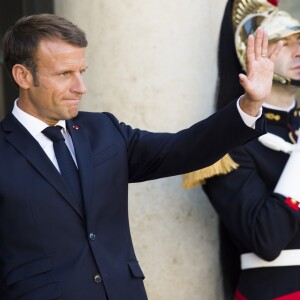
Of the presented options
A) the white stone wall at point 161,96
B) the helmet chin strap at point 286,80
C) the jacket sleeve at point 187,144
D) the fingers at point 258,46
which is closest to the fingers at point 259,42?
the fingers at point 258,46

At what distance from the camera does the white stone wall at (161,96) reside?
391 cm

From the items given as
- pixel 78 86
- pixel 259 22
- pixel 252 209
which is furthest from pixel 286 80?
pixel 78 86

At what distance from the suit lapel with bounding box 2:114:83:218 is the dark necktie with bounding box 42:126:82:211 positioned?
0.04m

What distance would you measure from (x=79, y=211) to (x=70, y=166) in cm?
16

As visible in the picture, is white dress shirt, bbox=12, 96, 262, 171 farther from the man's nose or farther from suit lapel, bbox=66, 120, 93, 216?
the man's nose

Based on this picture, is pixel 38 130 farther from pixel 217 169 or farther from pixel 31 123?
pixel 217 169

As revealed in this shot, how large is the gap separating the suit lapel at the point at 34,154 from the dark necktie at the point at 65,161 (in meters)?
0.04

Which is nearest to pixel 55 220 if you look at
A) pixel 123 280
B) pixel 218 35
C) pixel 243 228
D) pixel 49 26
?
pixel 123 280

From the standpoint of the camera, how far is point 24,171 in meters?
2.79

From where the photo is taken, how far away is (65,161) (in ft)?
9.40

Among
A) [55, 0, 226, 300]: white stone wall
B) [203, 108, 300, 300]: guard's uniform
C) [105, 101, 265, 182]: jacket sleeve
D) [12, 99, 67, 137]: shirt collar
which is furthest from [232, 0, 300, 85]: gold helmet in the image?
[12, 99, 67, 137]: shirt collar

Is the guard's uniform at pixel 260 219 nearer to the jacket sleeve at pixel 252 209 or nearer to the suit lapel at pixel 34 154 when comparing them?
the jacket sleeve at pixel 252 209

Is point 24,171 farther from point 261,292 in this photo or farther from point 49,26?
point 261,292

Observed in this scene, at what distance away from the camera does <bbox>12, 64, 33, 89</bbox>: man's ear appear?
9.66ft
